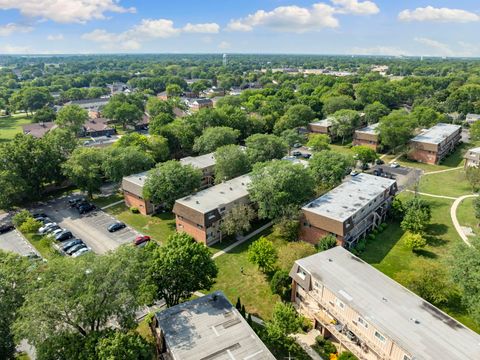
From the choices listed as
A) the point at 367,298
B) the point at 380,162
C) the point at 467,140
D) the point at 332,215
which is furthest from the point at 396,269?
the point at 467,140

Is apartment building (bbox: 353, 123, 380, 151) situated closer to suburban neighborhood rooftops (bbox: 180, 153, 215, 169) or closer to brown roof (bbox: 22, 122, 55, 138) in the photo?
suburban neighborhood rooftops (bbox: 180, 153, 215, 169)

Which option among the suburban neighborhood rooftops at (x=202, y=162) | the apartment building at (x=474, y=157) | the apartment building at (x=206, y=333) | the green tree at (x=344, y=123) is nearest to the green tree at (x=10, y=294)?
the apartment building at (x=206, y=333)

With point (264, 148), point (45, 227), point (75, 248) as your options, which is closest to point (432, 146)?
point (264, 148)

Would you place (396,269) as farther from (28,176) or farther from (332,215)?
(28,176)

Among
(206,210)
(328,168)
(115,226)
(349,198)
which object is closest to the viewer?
(206,210)

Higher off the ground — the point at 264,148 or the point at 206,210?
the point at 264,148

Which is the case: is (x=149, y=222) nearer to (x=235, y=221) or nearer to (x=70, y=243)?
(x=70, y=243)

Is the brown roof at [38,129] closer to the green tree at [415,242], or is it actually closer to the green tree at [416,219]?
the green tree at [416,219]
